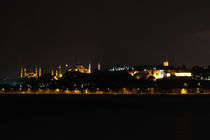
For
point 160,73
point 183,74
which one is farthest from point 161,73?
point 183,74

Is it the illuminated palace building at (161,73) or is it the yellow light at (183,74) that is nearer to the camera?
the yellow light at (183,74)

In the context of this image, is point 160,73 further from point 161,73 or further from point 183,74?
point 183,74

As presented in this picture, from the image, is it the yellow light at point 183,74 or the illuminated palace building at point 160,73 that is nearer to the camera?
the yellow light at point 183,74

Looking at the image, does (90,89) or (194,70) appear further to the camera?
(194,70)

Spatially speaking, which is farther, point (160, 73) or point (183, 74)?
point (160, 73)

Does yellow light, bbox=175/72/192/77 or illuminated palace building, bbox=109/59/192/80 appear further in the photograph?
illuminated palace building, bbox=109/59/192/80

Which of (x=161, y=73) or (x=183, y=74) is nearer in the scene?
(x=183, y=74)

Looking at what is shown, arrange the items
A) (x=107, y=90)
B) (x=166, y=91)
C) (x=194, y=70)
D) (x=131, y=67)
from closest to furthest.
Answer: (x=166, y=91) < (x=107, y=90) < (x=194, y=70) < (x=131, y=67)

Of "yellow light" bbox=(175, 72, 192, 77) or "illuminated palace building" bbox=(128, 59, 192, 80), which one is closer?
"yellow light" bbox=(175, 72, 192, 77)

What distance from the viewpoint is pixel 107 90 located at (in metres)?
112
